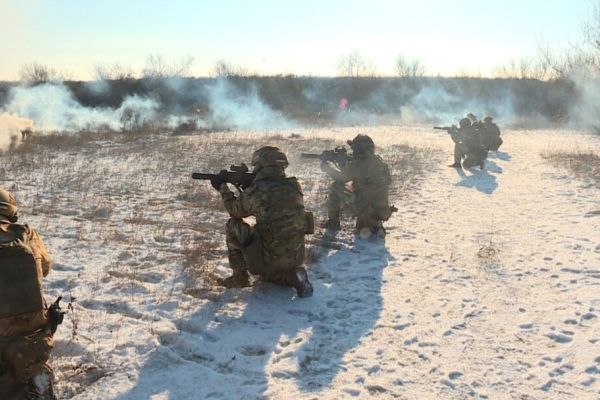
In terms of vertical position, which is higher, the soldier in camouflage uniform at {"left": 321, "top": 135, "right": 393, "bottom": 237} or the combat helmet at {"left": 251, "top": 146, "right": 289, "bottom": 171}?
the combat helmet at {"left": 251, "top": 146, "right": 289, "bottom": 171}

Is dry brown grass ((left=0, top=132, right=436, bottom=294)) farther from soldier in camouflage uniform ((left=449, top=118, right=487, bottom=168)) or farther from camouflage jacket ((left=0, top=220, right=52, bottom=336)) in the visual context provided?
camouflage jacket ((left=0, top=220, right=52, bottom=336))

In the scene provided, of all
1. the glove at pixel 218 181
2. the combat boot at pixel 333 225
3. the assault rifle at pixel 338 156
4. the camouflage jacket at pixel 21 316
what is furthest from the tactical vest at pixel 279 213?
the assault rifle at pixel 338 156

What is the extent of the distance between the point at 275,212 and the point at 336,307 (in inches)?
51.5

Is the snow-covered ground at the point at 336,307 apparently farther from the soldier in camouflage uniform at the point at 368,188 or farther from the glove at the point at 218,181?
the glove at the point at 218,181

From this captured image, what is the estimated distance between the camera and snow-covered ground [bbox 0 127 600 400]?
418 cm

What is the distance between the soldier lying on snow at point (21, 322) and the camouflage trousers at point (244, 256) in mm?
2593

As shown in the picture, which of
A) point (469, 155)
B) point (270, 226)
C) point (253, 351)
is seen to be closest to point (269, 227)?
point (270, 226)

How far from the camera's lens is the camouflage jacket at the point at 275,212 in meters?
5.80

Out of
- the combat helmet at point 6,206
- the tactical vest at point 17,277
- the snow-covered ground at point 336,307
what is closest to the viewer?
the tactical vest at point 17,277

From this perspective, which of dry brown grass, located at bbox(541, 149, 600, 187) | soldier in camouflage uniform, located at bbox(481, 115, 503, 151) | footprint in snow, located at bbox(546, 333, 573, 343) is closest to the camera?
footprint in snow, located at bbox(546, 333, 573, 343)

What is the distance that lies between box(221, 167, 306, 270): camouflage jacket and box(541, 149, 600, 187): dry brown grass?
1071 cm

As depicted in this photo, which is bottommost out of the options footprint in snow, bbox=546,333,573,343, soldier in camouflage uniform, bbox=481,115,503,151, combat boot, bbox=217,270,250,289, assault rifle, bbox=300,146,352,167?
footprint in snow, bbox=546,333,573,343

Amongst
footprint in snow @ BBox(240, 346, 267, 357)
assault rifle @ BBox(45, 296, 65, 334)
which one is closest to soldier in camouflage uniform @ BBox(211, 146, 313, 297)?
footprint in snow @ BBox(240, 346, 267, 357)

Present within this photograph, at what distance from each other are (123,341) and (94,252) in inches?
116
